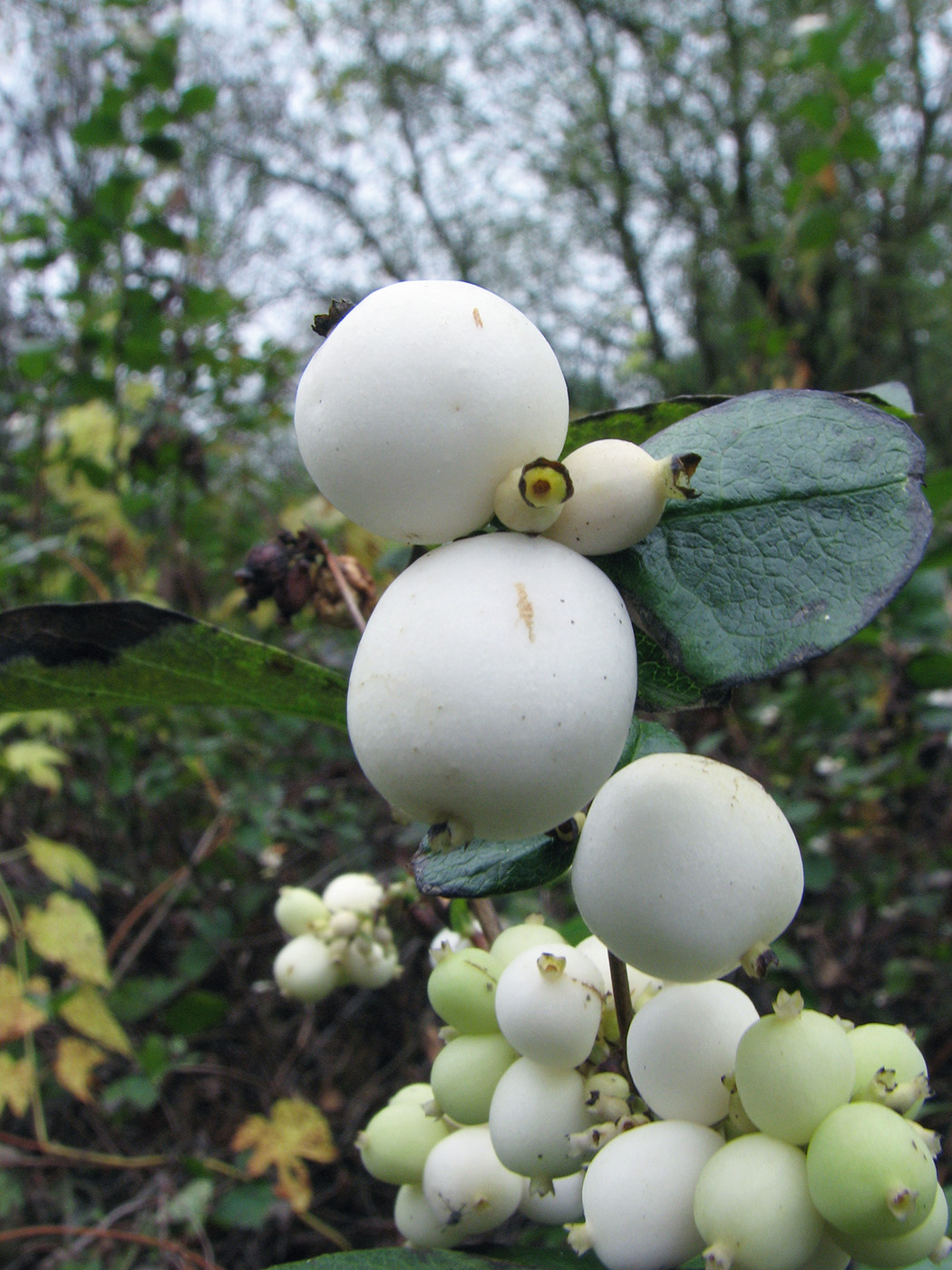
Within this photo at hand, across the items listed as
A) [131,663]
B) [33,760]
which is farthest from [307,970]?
[33,760]

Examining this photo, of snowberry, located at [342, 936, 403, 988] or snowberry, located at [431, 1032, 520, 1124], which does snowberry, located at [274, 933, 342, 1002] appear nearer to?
snowberry, located at [342, 936, 403, 988]

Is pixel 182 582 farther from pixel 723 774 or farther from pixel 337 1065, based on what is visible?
pixel 723 774

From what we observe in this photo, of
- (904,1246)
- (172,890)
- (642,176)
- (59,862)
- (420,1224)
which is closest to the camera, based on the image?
(904,1246)

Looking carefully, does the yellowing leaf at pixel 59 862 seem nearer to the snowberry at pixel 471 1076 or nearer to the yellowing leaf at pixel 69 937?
the yellowing leaf at pixel 69 937

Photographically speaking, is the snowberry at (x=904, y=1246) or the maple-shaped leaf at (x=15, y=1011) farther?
the maple-shaped leaf at (x=15, y=1011)

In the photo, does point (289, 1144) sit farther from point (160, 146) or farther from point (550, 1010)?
point (160, 146)

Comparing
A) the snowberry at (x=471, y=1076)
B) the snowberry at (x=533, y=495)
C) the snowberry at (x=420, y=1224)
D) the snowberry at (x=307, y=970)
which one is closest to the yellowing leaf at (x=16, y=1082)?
the snowberry at (x=307, y=970)
